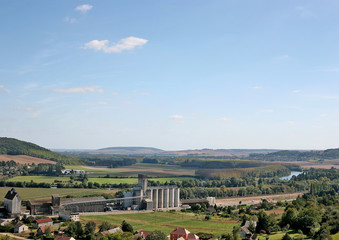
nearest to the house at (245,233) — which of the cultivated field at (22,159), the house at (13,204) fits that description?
the house at (13,204)

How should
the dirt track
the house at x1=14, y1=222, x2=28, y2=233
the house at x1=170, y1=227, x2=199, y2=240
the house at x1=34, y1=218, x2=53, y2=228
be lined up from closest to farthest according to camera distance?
the house at x1=170, y1=227, x2=199, y2=240
the house at x1=14, y1=222, x2=28, y2=233
the house at x1=34, y1=218, x2=53, y2=228
the dirt track

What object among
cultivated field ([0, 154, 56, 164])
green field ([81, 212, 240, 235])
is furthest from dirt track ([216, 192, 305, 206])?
cultivated field ([0, 154, 56, 164])

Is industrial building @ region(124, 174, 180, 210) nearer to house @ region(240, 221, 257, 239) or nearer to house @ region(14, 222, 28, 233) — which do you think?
house @ region(14, 222, 28, 233)

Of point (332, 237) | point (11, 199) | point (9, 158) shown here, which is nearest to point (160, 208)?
point (11, 199)

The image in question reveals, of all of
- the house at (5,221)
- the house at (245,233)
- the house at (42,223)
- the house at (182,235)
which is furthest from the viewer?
the house at (5,221)

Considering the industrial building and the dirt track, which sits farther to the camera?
the dirt track

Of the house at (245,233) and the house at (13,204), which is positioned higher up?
the house at (13,204)

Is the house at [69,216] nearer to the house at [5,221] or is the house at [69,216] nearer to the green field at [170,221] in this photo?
the green field at [170,221]
